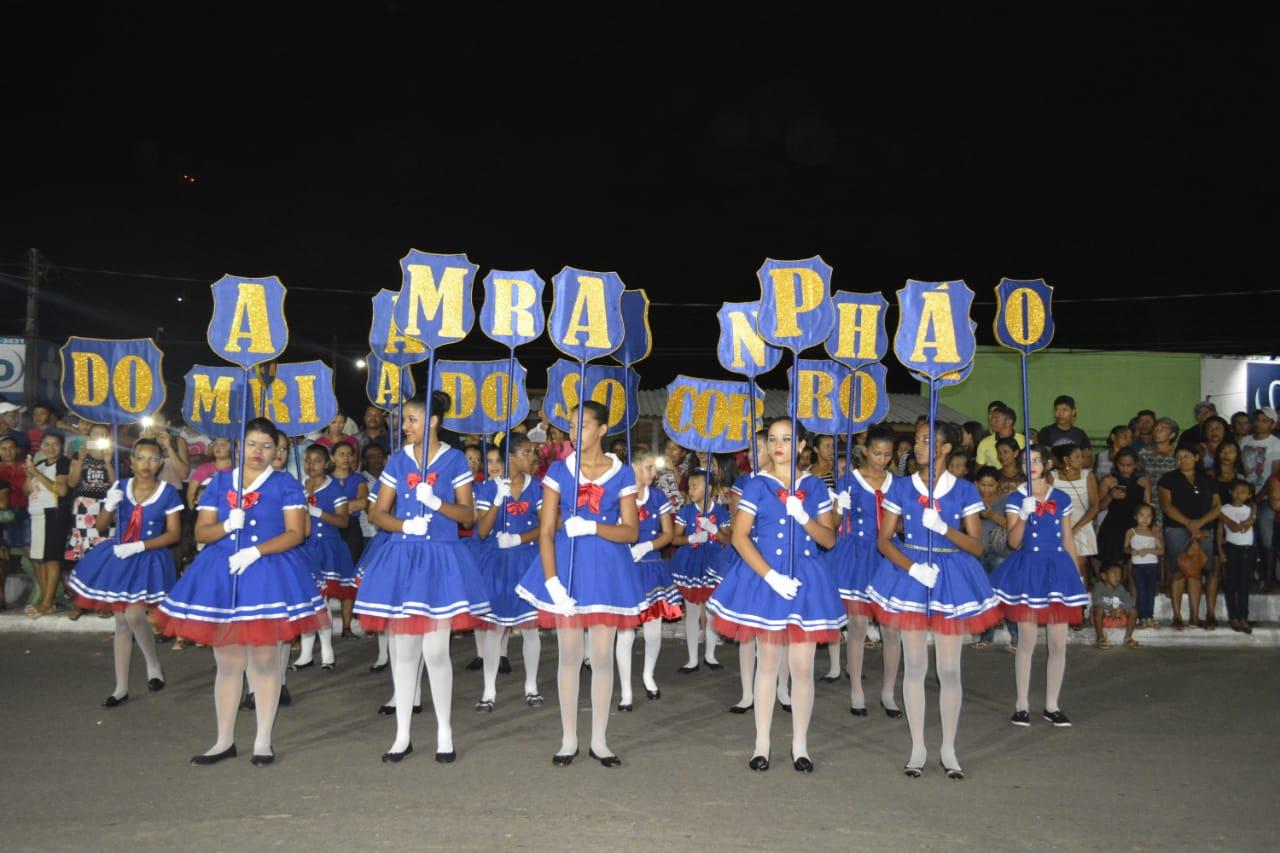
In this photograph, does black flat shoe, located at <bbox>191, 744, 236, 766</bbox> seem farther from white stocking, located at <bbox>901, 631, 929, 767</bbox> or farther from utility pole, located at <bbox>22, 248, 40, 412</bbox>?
utility pole, located at <bbox>22, 248, 40, 412</bbox>

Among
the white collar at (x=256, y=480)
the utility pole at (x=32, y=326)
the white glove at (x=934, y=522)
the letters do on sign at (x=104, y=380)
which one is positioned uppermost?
the utility pole at (x=32, y=326)

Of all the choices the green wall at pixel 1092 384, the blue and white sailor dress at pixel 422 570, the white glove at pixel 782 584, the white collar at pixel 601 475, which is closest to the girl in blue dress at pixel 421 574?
the blue and white sailor dress at pixel 422 570

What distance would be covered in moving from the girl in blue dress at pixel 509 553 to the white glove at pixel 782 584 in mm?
2311

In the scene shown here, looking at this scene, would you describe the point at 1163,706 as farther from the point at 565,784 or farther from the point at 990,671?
the point at 565,784

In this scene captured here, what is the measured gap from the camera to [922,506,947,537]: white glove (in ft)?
20.8

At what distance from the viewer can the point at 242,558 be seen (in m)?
6.07

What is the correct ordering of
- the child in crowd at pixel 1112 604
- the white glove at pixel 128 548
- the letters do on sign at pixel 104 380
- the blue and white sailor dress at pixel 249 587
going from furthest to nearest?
1. the child in crowd at pixel 1112 604
2. the letters do on sign at pixel 104 380
3. the white glove at pixel 128 548
4. the blue and white sailor dress at pixel 249 587

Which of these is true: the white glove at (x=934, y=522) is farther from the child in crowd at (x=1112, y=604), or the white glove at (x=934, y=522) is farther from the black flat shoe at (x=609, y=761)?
the child in crowd at (x=1112, y=604)

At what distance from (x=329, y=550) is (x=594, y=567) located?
12.4ft

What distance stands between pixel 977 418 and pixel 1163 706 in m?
23.3

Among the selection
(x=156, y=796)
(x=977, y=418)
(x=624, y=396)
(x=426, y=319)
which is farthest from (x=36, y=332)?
(x=977, y=418)

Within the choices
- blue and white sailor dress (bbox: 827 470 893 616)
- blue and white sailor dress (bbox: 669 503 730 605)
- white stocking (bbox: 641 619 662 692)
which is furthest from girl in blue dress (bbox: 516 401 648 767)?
blue and white sailor dress (bbox: 669 503 730 605)

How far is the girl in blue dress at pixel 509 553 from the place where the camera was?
7.88 metres

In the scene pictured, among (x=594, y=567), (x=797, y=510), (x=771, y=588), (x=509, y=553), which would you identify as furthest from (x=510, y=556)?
(x=797, y=510)
